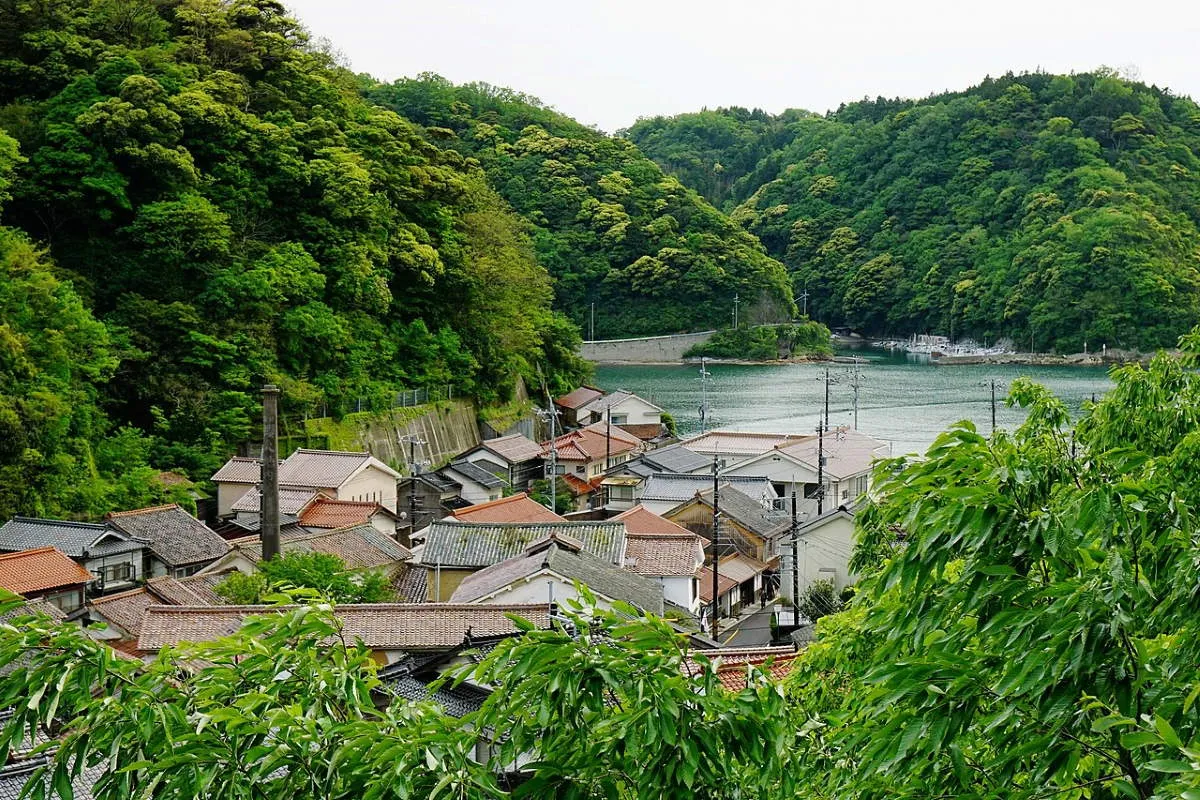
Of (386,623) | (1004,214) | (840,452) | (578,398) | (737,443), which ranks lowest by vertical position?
(737,443)

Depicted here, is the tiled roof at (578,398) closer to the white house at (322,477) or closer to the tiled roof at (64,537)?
the white house at (322,477)

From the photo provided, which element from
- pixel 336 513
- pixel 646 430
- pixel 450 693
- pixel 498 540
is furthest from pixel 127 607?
pixel 646 430

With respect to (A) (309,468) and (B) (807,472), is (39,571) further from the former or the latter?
(B) (807,472)

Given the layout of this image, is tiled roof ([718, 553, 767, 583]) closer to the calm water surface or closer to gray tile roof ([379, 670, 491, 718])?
gray tile roof ([379, 670, 491, 718])

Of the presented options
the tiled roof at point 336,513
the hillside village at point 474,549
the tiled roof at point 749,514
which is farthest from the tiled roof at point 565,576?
the tiled roof at point 749,514

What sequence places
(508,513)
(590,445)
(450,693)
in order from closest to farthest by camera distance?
(450,693), (508,513), (590,445)

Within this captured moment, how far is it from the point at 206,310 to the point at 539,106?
58484mm

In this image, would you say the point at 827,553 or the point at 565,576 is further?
the point at 827,553

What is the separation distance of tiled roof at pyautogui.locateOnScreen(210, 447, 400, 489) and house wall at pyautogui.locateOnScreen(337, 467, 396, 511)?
0.13 meters

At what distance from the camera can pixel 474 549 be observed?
15.8m

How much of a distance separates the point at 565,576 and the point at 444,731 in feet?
34.2

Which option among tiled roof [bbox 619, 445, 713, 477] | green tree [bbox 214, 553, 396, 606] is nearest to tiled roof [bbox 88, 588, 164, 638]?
green tree [bbox 214, 553, 396, 606]

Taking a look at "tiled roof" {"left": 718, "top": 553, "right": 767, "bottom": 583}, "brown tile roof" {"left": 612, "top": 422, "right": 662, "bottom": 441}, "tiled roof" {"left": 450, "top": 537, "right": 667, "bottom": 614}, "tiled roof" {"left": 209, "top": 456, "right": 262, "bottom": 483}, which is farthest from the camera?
"brown tile roof" {"left": 612, "top": 422, "right": 662, "bottom": 441}

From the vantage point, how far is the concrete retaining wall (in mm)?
64312
